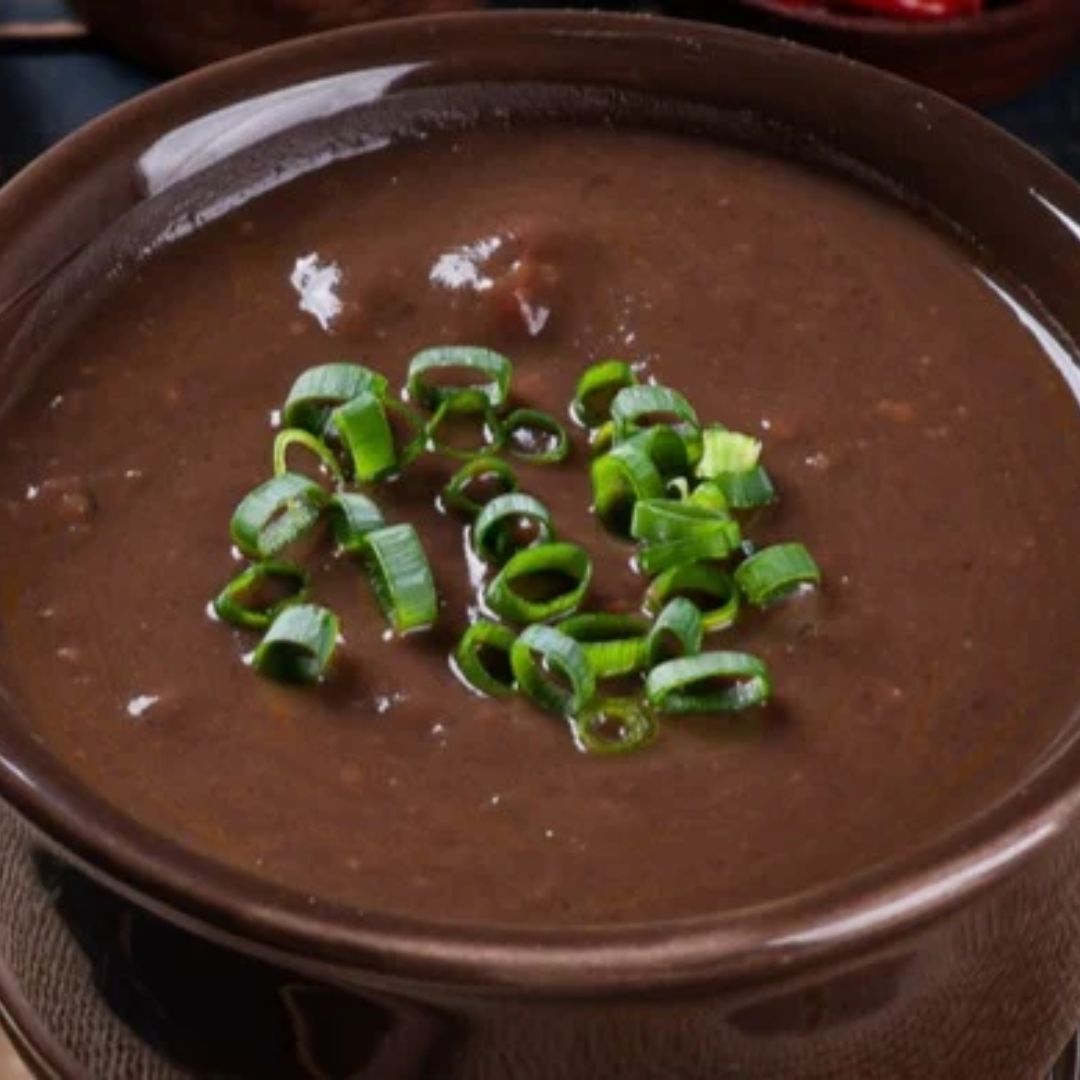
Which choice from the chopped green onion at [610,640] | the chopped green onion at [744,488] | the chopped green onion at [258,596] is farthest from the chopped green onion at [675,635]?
the chopped green onion at [258,596]

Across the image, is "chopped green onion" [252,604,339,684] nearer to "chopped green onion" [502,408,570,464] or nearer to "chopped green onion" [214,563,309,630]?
"chopped green onion" [214,563,309,630]

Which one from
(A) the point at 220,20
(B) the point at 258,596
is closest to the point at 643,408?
(B) the point at 258,596

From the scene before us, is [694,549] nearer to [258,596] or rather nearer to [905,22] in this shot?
[258,596]

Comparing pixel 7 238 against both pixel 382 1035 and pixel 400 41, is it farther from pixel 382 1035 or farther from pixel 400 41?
pixel 382 1035

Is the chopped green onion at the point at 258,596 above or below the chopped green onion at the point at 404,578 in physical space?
below

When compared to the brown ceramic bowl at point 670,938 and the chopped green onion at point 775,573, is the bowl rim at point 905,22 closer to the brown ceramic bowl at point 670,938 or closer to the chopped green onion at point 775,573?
the brown ceramic bowl at point 670,938

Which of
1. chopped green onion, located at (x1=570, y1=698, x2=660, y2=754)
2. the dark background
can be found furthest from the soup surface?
the dark background
